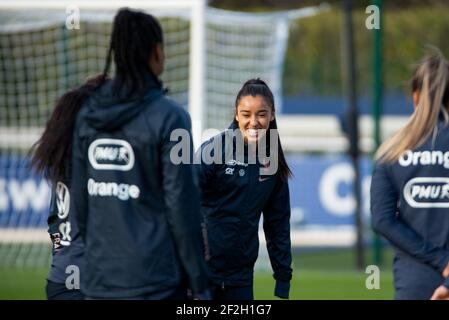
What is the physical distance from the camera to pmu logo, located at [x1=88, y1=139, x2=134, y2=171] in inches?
183

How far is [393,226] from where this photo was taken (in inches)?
211

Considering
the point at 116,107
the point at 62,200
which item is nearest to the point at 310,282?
the point at 62,200

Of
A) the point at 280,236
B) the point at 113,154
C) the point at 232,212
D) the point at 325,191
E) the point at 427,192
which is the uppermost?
the point at 113,154

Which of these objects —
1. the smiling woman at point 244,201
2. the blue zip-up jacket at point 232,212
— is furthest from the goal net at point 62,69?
the blue zip-up jacket at point 232,212

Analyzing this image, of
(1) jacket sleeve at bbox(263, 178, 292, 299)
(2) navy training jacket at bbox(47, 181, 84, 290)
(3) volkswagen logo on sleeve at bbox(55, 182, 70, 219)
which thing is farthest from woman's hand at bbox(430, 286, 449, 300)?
(3) volkswagen logo on sleeve at bbox(55, 182, 70, 219)

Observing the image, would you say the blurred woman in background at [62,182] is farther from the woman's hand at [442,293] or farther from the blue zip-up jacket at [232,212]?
the woman's hand at [442,293]

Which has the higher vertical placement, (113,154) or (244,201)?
(113,154)

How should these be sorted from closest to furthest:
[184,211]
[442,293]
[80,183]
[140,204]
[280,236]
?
1. [184,211]
2. [140,204]
3. [80,183]
4. [442,293]
5. [280,236]

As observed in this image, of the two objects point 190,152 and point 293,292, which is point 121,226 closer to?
point 190,152

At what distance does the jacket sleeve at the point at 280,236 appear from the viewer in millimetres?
5887

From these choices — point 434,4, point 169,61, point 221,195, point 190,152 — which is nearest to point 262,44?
point 169,61

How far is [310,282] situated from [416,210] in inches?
263

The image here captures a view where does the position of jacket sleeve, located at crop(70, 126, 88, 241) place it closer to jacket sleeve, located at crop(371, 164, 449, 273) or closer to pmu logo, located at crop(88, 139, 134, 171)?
pmu logo, located at crop(88, 139, 134, 171)

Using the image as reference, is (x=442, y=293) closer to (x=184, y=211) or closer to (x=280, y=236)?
(x=280, y=236)
